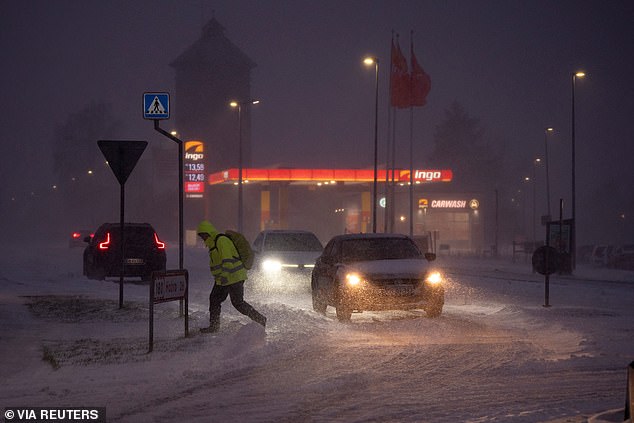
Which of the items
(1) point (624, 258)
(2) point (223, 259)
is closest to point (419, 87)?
(1) point (624, 258)

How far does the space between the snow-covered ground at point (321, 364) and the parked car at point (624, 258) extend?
31.9 metres

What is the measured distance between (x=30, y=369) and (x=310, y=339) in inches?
161

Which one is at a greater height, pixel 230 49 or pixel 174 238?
pixel 230 49

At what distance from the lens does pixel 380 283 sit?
14719 millimetres

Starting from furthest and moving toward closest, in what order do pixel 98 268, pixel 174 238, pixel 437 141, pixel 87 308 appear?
pixel 437 141 < pixel 174 238 < pixel 98 268 < pixel 87 308

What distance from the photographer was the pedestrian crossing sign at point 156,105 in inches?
554

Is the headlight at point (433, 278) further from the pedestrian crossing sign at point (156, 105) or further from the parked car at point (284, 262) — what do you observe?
the parked car at point (284, 262)

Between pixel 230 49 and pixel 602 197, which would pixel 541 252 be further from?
pixel 602 197

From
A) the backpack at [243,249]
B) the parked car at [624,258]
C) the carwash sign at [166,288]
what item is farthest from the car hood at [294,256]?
the parked car at [624,258]

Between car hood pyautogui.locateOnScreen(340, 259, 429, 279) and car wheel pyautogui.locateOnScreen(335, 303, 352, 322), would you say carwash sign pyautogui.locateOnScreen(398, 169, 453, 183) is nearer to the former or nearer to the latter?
car hood pyautogui.locateOnScreen(340, 259, 429, 279)

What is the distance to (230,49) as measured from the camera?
14550cm

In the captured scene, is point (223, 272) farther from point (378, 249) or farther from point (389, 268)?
point (378, 249)

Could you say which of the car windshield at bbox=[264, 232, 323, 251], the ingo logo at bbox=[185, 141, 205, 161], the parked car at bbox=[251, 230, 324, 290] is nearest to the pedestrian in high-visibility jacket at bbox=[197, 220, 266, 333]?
the parked car at bbox=[251, 230, 324, 290]

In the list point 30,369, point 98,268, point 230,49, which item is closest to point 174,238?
point 230,49
